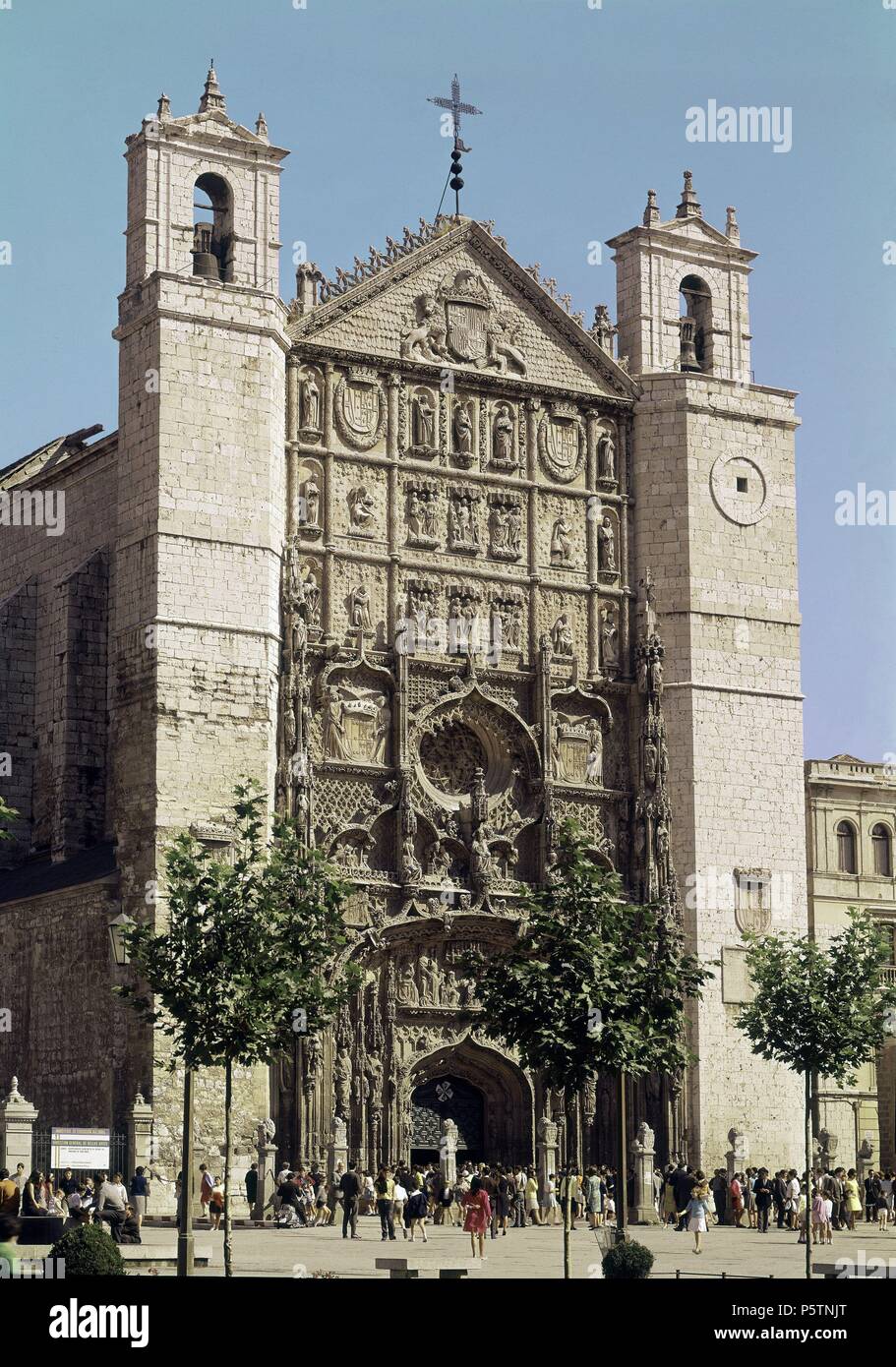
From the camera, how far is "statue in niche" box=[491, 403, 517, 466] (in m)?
46.7

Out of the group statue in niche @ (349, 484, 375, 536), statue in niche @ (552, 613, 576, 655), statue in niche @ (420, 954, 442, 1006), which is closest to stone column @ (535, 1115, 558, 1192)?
statue in niche @ (420, 954, 442, 1006)

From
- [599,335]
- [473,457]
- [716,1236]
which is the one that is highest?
[599,335]

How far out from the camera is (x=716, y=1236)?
128ft

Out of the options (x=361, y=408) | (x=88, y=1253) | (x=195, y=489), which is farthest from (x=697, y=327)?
(x=88, y=1253)

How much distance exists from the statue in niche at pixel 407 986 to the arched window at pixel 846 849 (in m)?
15.9

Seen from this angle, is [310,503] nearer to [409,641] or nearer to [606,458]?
[409,641]

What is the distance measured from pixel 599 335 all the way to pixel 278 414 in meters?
7.90

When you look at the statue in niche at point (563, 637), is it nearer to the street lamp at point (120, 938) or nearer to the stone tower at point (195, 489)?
the stone tower at point (195, 489)

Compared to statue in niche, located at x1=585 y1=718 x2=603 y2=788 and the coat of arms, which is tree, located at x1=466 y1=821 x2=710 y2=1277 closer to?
statue in niche, located at x1=585 y1=718 x2=603 y2=788

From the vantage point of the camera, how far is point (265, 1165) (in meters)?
39.4

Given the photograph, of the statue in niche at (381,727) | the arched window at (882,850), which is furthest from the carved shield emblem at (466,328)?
the arched window at (882,850)
